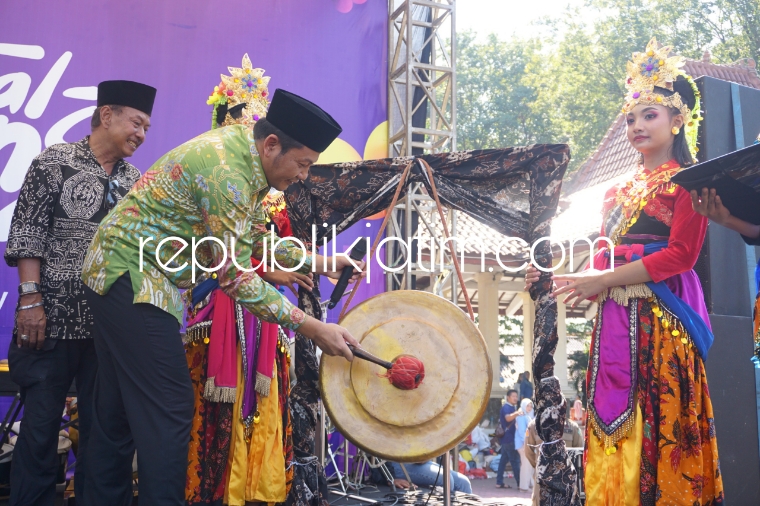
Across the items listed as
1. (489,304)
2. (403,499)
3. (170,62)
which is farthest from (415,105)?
(489,304)

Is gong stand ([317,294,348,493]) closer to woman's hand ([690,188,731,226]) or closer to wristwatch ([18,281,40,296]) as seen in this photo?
wristwatch ([18,281,40,296])

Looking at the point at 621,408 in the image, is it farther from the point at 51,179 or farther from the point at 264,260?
the point at 51,179

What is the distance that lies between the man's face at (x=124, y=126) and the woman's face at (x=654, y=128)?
8.01ft

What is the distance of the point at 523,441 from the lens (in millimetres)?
11336

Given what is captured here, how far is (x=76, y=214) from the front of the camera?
333 cm

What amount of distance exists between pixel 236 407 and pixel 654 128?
8.30 feet

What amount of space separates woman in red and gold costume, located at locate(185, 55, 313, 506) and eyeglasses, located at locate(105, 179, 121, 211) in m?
0.61

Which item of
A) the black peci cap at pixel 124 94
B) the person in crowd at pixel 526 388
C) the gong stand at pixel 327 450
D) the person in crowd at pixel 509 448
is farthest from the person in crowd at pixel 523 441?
the black peci cap at pixel 124 94

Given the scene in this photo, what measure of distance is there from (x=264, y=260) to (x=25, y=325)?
3.64 feet

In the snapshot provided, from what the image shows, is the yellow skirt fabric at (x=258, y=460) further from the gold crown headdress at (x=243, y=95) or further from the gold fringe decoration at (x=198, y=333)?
the gold crown headdress at (x=243, y=95)

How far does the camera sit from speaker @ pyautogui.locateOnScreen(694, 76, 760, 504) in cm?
408

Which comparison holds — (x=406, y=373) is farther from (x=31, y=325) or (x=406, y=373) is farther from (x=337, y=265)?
(x=31, y=325)

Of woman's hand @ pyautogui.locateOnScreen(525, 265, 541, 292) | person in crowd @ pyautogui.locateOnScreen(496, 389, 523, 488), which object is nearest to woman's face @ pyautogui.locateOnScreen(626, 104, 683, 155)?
woman's hand @ pyautogui.locateOnScreen(525, 265, 541, 292)

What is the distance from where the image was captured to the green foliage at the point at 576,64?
1026 inches
